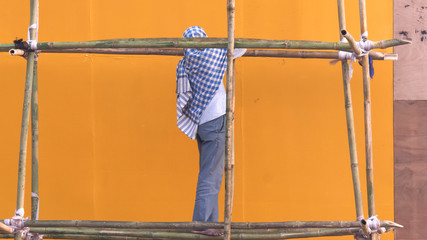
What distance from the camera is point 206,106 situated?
14.3ft

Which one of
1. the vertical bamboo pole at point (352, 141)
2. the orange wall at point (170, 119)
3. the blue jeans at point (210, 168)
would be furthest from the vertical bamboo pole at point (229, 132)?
the orange wall at point (170, 119)

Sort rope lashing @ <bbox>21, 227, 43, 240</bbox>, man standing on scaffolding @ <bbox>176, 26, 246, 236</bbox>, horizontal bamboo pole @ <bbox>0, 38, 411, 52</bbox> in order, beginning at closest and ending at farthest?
horizontal bamboo pole @ <bbox>0, 38, 411, 52</bbox> < rope lashing @ <bbox>21, 227, 43, 240</bbox> < man standing on scaffolding @ <bbox>176, 26, 246, 236</bbox>

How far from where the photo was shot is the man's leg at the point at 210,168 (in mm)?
4254

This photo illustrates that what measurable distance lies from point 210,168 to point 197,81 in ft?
1.79

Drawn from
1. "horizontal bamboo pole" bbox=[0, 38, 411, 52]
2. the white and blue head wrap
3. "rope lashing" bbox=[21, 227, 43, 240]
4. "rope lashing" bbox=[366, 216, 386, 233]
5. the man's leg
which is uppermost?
"horizontal bamboo pole" bbox=[0, 38, 411, 52]

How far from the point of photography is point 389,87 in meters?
4.96

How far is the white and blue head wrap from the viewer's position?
437 cm

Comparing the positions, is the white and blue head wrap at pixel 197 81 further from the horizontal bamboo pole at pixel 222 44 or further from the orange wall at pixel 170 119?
the orange wall at pixel 170 119

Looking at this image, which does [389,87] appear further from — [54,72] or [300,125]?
[54,72]

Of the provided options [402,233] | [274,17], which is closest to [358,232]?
[402,233]

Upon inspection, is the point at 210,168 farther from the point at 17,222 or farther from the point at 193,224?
the point at 17,222

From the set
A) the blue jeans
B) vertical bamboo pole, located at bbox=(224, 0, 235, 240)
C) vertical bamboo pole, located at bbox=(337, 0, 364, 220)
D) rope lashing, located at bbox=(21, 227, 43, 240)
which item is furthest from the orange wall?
vertical bamboo pole, located at bbox=(224, 0, 235, 240)

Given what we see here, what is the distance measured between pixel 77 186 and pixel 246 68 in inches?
57.2

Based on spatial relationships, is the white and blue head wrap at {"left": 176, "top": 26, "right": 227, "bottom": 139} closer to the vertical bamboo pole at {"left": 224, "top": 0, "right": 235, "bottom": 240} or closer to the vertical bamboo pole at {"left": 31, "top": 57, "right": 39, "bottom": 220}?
the vertical bamboo pole at {"left": 224, "top": 0, "right": 235, "bottom": 240}
